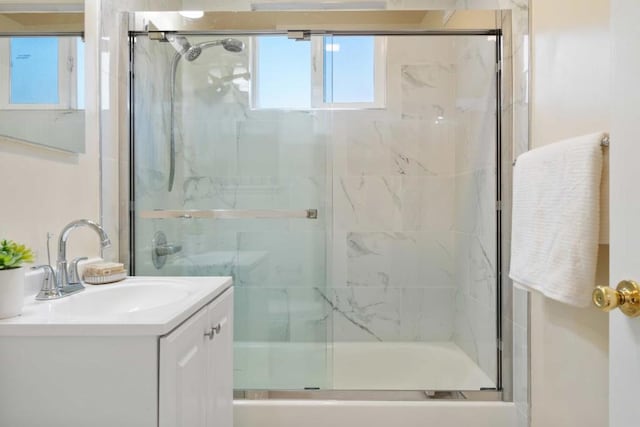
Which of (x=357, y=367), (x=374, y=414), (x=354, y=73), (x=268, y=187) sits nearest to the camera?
(x=374, y=414)

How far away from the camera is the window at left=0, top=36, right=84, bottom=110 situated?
1078 mm

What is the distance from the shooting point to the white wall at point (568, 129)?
3.67 ft

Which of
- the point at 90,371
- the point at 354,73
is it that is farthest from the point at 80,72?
the point at 354,73

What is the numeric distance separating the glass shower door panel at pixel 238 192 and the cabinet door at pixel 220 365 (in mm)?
517

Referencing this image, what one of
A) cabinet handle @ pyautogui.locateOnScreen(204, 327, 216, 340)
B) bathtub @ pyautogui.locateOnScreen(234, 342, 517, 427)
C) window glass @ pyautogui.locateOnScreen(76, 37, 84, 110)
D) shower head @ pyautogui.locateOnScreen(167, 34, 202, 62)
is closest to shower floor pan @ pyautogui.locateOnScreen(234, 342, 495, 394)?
bathtub @ pyautogui.locateOnScreen(234, 342, 517, 427)

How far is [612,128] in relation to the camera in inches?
26.8

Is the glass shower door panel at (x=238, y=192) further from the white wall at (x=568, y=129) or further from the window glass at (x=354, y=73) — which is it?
the white wall at (x=568, y=129)

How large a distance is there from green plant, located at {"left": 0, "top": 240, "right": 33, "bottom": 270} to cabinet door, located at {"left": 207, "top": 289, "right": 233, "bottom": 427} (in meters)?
0.46

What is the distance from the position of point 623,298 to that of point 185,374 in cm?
Answer: 88

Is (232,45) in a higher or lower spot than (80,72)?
higher

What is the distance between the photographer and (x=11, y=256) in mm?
859

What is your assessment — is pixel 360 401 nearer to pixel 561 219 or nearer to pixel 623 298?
pixel 561 219

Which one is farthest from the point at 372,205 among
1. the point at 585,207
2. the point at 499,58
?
the point at 585,207

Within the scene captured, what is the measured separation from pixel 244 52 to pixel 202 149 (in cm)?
51
